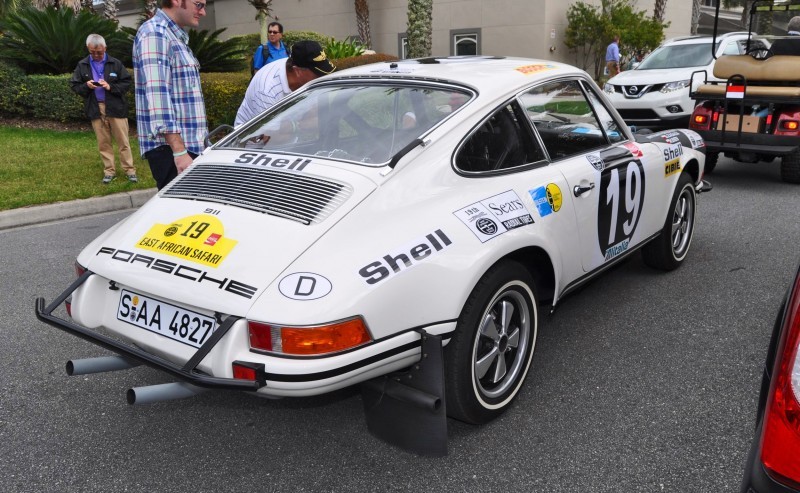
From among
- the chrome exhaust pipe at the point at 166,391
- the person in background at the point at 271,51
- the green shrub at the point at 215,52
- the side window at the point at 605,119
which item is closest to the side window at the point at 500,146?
the side window at the point at 605,119

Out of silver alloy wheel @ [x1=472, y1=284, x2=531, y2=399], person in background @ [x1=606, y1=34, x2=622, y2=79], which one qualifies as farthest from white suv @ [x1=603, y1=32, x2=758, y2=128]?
silver alloy wheel @ [x1=472, y1=284, x2=531, y2=399]

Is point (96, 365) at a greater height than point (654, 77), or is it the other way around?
point (654, 77)

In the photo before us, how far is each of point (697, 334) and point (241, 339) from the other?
9.34ft

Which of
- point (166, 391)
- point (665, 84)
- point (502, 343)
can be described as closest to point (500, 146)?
point (502, 343)

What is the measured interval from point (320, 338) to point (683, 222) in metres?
3.68

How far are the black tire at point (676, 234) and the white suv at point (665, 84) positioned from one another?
644cm

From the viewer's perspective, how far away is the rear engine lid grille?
275 cm

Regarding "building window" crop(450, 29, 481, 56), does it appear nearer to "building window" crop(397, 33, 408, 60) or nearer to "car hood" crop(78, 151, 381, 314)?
"building window" crop(397, 33, 408, 60)

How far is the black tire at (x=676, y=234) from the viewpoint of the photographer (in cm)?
471

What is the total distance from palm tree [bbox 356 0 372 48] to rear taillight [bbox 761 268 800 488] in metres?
23.8

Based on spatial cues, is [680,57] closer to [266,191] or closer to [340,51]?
[340,51]

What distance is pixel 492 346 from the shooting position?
2980 mm

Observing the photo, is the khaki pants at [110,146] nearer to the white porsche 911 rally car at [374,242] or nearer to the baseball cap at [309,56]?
the baseball cap at [309,56]

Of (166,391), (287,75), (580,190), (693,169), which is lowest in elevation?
(166,391)
